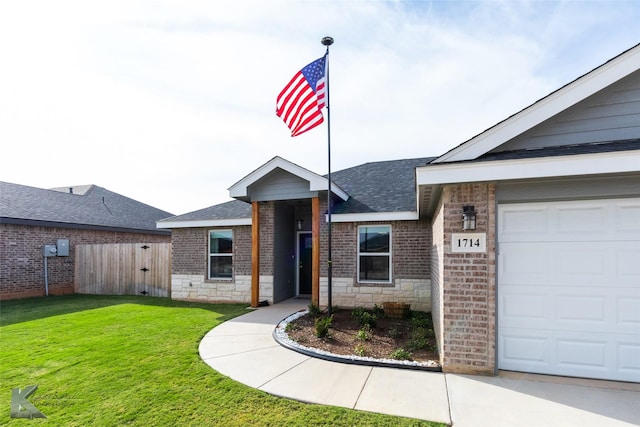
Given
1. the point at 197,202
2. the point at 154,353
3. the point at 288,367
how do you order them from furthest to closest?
the point at 197,202 → the point at 154,353 → the point at 288,367

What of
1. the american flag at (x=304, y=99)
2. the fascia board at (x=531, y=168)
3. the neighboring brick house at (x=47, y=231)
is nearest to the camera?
the fascia board at (x=531, y=168)

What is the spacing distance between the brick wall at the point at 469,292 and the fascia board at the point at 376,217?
12.7 feet

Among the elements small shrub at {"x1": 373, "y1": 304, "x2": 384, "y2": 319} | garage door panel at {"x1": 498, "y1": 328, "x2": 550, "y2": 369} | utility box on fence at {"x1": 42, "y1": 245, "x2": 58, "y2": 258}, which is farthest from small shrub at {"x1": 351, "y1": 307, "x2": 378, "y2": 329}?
utility box on fence at {"x1": 42, "y1": 245, "x2": 58, "y2": 258}

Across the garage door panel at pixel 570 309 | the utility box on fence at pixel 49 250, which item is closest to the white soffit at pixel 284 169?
the garage door panel at pixel 570 309

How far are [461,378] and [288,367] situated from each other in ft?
8.14

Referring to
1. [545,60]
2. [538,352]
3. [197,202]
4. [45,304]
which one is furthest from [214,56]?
[197,202]

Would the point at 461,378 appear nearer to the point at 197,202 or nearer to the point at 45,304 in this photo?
the point at 45,304

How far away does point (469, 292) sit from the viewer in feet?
14.3

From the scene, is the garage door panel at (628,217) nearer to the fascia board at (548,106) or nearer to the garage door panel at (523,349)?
the fascia board at (548,106)

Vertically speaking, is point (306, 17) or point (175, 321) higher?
point (306, 17)

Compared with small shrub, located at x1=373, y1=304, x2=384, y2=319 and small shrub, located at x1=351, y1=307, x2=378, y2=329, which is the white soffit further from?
small shrub, located at x1=351, y1=307, x2=378, y2=329

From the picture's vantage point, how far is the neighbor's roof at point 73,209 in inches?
503

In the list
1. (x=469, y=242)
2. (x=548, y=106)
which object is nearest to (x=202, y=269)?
(x=469, y=242)

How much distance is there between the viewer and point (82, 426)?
3168 mm
